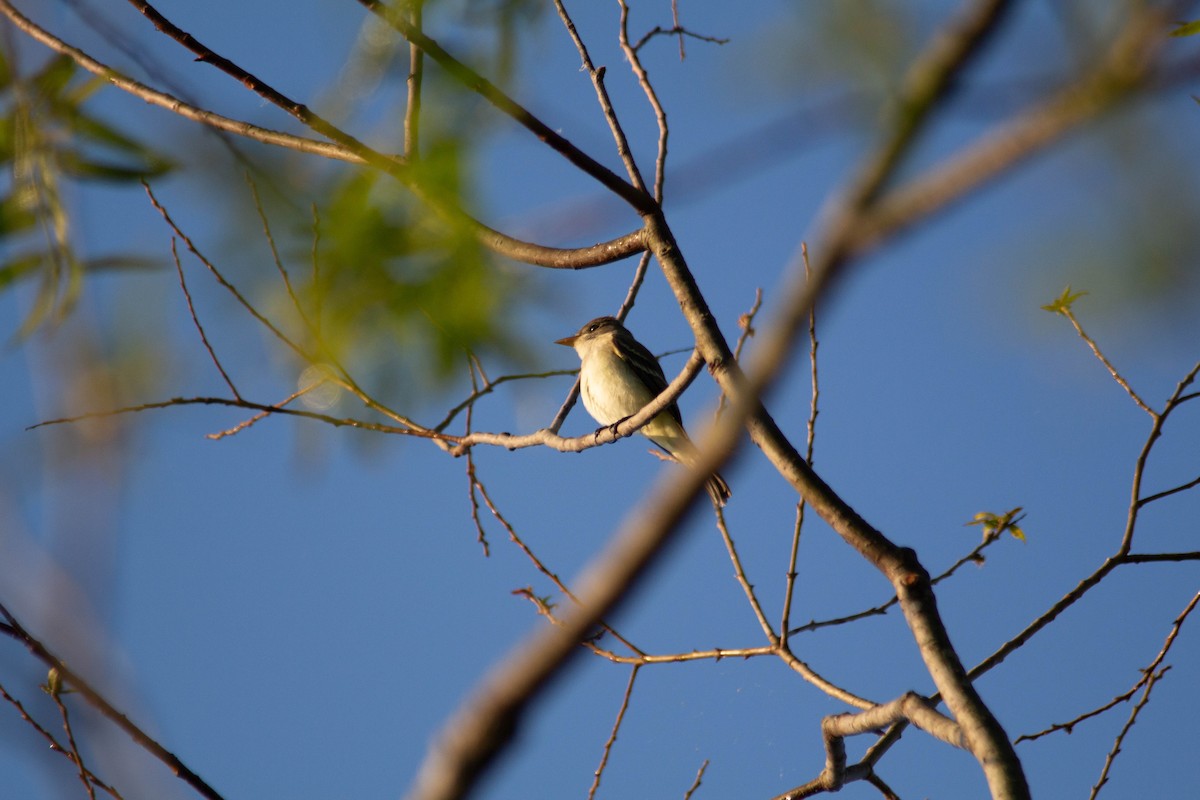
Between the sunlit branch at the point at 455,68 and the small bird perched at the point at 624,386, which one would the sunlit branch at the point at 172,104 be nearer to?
the sunlit branch at the point at 455,68

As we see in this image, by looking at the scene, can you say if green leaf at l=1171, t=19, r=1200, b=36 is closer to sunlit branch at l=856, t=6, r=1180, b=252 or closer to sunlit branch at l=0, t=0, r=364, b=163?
sunlit branch at l=856, t=6, r=1180, b=252

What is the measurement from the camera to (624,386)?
7883 millimetres

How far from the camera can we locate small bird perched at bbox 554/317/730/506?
7.76 metres

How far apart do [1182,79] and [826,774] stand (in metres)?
2.57

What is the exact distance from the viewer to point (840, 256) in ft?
2.96

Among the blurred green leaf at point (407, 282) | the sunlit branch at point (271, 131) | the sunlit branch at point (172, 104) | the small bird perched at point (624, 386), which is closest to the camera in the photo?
the blurred green leaf at point (407, 282)

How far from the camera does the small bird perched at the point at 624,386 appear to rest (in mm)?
7762

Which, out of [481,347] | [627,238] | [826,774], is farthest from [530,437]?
[481,347]

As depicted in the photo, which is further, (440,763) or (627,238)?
(627,238)

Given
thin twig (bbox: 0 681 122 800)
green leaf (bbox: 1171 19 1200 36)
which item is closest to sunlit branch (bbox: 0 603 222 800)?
thin twig (bbox: 0 681 122 800)

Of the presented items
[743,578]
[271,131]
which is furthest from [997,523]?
[271,131]

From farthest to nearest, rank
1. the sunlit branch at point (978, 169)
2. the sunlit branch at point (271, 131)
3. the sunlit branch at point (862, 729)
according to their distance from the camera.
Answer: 1. the sunlit branch at point (271, 131)
2. the sunlit branch at point (862, 729)
3. the sunlit branch at point (978, 169)

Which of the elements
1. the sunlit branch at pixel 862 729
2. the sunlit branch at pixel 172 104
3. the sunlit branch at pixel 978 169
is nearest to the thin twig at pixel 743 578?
the sunlit branch at pixel 862 729

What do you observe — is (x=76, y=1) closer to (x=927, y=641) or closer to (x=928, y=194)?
(x=928, y=194)
